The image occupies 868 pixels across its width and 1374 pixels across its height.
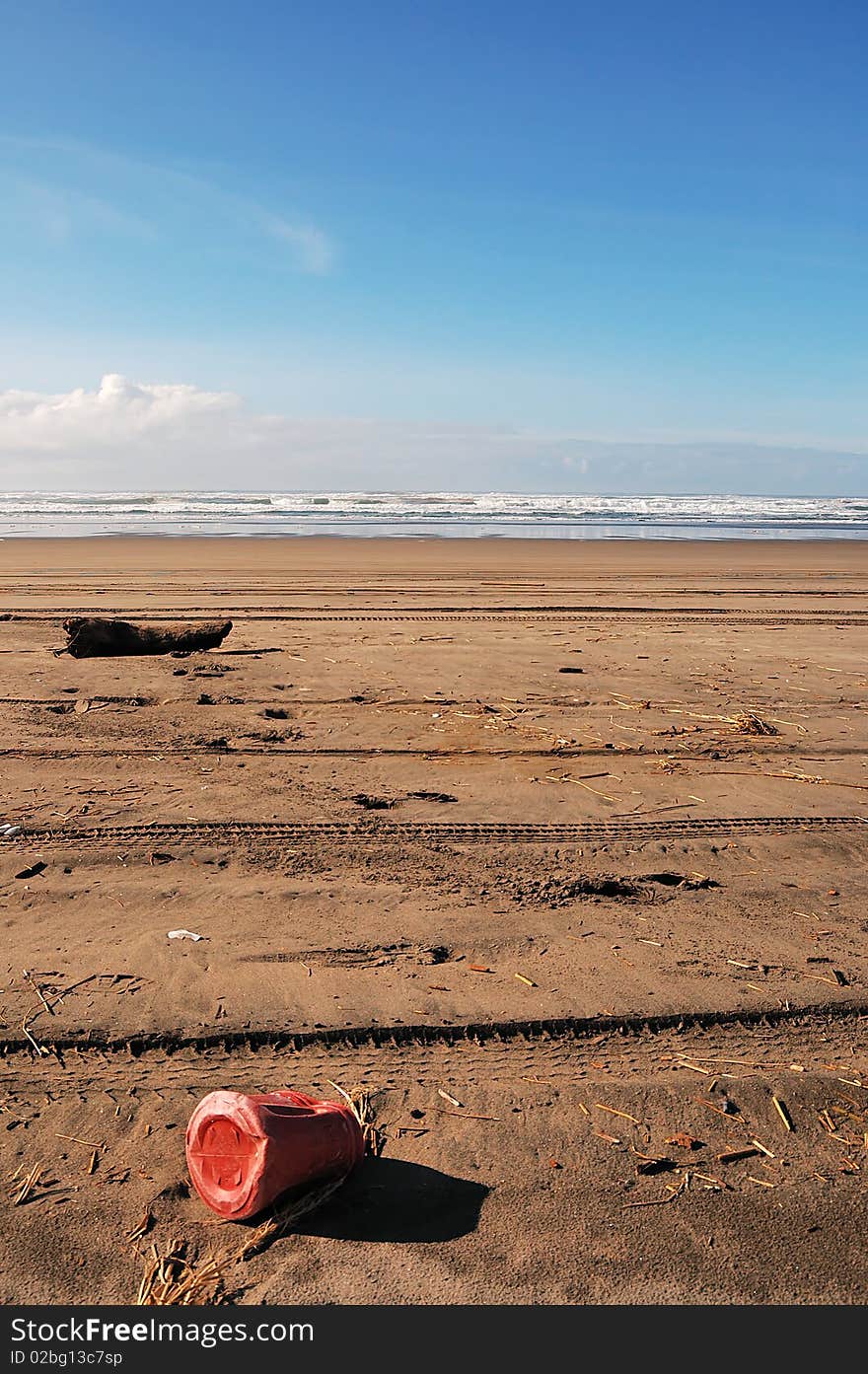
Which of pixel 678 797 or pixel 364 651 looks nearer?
pixel 678 797

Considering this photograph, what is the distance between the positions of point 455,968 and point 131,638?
22.7 feet

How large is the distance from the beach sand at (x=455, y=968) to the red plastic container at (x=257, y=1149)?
0.10 meters

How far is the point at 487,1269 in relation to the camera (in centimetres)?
258

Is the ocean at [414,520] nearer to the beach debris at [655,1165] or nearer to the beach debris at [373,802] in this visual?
the beach debris at [373,802]

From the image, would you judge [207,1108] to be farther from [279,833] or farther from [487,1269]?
[279,833]

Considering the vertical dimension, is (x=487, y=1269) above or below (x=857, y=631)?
below

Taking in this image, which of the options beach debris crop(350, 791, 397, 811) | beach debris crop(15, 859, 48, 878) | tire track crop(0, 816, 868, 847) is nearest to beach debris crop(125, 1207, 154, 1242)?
beach debris crop(15, 859, 48, 878)

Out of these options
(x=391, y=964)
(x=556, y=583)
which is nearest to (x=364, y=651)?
(x=391, y=964)

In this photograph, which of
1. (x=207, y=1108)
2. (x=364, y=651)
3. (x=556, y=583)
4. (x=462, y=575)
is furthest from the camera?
(x=462, y=575)

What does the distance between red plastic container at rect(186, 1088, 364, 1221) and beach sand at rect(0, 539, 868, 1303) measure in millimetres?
102

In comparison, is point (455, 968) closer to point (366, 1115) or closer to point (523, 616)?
point (366, 1115)

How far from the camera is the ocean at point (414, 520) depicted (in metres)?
37.4

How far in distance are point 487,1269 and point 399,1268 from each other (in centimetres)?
24

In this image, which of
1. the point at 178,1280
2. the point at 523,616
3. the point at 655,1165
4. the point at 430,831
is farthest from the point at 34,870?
the point at 523,616
